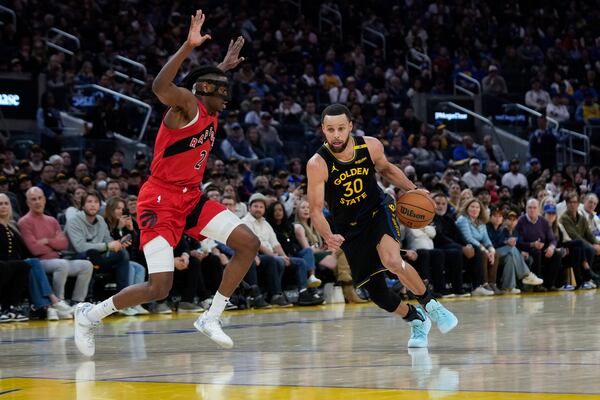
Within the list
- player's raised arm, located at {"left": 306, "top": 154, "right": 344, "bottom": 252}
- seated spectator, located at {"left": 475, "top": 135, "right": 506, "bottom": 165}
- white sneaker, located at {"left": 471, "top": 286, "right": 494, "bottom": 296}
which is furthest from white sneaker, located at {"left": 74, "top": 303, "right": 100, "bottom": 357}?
seated spectator, located at {"left": 475, "top": 135, "right": 506, "bottom": 165}

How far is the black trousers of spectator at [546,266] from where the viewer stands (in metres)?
16.5

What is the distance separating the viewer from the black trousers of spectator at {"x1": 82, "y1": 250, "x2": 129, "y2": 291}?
1238 cm

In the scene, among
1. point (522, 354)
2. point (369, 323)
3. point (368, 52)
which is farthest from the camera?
point (368, 52)

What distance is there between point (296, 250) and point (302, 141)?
5.28 metres

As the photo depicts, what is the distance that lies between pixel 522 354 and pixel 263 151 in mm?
11911

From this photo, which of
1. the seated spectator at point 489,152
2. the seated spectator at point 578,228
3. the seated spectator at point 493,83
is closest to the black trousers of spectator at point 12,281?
the seated spectator at point 578,228

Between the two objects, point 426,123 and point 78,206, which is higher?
point 426,123

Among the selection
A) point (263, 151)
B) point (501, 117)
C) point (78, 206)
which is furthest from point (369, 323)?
point (501, 117)

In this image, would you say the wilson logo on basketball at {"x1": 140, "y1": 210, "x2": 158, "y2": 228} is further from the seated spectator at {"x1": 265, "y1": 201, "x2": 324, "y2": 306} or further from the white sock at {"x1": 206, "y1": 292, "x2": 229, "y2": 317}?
the seated spectator at {"x1": 265, "y1": 201, "x2": 324, "y2": 306}

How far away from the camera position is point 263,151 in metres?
18.7

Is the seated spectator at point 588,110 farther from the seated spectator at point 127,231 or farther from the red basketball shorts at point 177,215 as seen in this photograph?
the red basketball shorts at point 177,215

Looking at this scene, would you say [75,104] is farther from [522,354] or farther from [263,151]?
[522,354]

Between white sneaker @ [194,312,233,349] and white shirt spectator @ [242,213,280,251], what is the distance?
19.0 feet

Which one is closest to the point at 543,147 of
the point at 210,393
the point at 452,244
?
the point at 452,244
